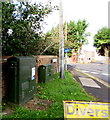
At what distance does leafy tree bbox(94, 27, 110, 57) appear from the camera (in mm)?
33344

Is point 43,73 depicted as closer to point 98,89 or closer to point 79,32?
point 98,89

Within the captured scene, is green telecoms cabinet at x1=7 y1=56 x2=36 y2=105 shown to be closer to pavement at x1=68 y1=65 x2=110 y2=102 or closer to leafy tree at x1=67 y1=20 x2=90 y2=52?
pavement at x1=68 y1=65 x2=110 y2=102

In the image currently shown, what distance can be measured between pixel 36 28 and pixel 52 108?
3499 mm

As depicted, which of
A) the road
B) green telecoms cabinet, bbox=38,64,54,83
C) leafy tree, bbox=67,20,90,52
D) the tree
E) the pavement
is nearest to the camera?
the tree

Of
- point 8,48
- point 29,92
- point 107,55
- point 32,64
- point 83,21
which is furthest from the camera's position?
point 107,55

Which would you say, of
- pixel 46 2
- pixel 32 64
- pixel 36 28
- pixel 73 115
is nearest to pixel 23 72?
pixel 32 64

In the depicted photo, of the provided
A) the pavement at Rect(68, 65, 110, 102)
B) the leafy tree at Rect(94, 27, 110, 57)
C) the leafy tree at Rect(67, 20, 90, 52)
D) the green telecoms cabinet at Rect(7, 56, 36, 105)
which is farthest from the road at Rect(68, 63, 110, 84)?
the leafy tree at Rect(94, 27, 110, 57)

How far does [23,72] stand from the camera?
332 centimetres

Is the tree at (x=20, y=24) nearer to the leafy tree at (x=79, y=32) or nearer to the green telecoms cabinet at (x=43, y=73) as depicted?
the green telecoms cabinet at (x=43, y=73)

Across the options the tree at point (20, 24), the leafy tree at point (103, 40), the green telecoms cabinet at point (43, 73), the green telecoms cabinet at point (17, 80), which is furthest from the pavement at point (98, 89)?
the leafy tree at point (103, 40)

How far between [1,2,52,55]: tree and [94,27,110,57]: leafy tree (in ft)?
106

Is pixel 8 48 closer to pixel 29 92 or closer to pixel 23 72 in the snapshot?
pixel 23 72

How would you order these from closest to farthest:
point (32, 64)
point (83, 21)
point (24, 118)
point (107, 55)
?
point (24, 118)
point (32, 64)
point (83, 21)
point (107, 55)

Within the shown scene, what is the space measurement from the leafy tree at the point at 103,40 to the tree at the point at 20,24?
106ft
